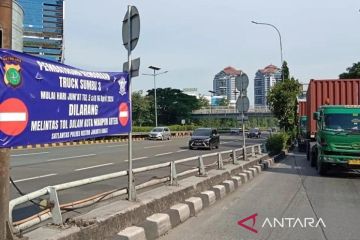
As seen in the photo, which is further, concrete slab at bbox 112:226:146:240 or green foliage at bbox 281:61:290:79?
green foliage at bbox 281:61:290:79

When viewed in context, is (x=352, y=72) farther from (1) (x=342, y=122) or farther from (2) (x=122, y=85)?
(2) (x=122, y=85)

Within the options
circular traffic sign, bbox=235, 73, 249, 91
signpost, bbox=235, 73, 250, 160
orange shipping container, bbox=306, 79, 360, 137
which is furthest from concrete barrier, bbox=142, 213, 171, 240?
orange shipping container, bbox=306, 79, 360, 137

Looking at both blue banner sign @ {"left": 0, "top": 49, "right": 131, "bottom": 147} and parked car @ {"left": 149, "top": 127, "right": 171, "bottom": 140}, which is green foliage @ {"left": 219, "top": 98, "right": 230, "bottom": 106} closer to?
parked car @ {"left": 149, "top": 127, "right": 171, "bottom": 140}

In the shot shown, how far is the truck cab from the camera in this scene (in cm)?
1483

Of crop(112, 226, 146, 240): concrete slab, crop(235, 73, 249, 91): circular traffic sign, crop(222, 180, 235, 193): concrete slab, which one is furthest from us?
crop(235, 73, 249, 91): circular traffic sign

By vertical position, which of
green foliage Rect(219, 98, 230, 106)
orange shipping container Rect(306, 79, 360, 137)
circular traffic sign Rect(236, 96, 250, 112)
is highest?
green foliage Rect(219, 98, 230, 106)

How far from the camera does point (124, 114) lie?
7.06 m

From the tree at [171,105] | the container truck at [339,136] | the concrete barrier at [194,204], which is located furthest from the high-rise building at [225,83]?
the concrete barrier at [194,204]

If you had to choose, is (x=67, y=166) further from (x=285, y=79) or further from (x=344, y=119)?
(x=285, y=79)

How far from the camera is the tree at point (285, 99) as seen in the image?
34.9 metres

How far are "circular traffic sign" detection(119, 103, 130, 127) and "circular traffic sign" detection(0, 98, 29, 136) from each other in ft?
7.70

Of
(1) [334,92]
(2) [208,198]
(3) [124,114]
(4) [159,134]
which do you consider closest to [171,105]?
(4) [159,134]

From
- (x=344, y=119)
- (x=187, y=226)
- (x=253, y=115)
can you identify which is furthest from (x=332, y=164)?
(x=253, y=115)

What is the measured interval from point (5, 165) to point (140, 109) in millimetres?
80608
